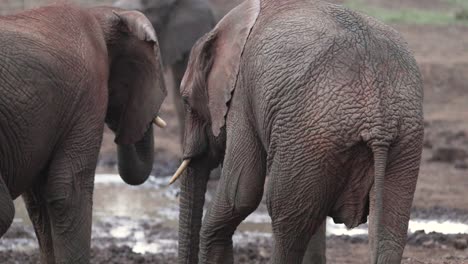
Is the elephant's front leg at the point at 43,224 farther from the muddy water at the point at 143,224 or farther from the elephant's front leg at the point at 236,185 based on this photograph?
the muddy water at the point at 143,224

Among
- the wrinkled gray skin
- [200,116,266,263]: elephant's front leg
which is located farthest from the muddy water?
[200,116,266,263]: elephant's front leg

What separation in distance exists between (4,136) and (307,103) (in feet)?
4.57

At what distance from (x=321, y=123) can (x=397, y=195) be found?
1.42ft

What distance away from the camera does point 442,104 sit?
1582 cm

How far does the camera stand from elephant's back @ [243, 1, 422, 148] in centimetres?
578

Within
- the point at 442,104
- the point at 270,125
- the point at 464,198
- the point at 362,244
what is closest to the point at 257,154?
the point at 270,125

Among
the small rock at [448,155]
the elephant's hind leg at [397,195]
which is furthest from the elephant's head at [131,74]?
the small rock at [448,155]

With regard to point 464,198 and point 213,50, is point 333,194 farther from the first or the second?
point 464,198

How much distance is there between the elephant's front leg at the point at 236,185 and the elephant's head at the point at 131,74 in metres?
0.95

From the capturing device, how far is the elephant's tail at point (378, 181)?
5676 millimetres

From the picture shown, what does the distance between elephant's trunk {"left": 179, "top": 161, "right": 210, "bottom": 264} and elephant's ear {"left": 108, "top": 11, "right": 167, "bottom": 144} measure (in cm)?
42

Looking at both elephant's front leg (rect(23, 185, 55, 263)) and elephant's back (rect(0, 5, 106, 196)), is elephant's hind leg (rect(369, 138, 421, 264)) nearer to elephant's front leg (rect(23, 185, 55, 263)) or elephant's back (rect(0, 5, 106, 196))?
elephant's back (rect(0, 5, 106, 196))

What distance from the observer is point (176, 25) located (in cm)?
1273

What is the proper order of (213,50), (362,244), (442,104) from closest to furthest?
(213,50) < (362,244) < (442,104)
